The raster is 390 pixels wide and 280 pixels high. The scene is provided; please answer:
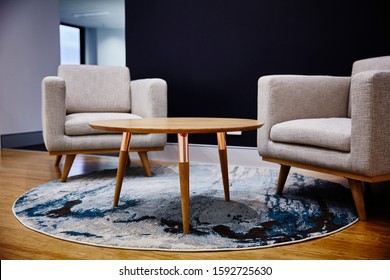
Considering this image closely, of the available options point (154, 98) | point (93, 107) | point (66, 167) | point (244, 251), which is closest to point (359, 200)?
point (244, 251)

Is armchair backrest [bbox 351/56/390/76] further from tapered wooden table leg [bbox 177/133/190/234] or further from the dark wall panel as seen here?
tapered wooden table leg [bbox 177/133/190/234]

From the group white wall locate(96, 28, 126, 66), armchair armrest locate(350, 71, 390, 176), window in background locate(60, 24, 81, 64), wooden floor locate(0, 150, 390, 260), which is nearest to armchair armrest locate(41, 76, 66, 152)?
wooden floor locate(0, 150, 390, 260)

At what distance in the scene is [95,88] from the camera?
310cm

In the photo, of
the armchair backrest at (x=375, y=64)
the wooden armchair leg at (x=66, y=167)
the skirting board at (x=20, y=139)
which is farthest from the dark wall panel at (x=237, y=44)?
the skirting board at (x=20, y=139)

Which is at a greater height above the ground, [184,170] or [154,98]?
[154,98]

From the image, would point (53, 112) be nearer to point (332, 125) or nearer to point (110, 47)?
point (332, 125)

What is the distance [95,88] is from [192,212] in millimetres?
1580

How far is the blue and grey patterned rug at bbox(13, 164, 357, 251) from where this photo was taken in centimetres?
157

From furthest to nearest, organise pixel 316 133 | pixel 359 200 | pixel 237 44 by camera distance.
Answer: pixel 237 44 → pixel 316 133 → pixel 359 200

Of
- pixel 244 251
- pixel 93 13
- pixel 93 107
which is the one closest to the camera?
pixel 244 251

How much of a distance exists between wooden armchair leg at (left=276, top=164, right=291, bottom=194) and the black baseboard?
288cm

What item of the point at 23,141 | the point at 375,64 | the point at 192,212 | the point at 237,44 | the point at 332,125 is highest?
the point at 237,44

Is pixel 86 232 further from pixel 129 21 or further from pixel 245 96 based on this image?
pixel 129 21

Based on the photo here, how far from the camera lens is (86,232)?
5.40ft
